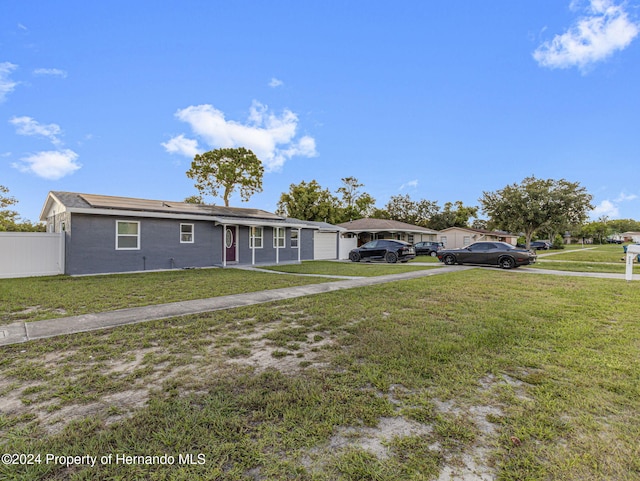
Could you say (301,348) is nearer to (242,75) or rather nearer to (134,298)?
(134,298)

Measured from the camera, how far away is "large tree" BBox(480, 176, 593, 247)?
26391 mm

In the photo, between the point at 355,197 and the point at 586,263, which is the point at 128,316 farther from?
the point at 355,197

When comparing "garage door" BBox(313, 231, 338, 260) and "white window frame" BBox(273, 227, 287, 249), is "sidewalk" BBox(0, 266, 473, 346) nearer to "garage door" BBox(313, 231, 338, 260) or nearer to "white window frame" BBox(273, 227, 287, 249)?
"white window frame" BBox(273, 227, 287, 249)

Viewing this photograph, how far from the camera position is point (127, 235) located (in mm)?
13562

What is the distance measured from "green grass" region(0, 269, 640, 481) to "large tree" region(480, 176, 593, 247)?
86.5ft

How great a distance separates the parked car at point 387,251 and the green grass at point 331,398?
14.2m

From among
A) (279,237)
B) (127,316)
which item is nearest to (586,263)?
(279,237)

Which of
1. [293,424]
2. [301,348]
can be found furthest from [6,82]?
[293,424]

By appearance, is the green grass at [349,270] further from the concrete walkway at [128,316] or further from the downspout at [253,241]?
the concrete walkway at [128,316]

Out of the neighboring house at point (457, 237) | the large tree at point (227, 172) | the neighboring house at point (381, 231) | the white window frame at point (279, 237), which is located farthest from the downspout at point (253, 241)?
the neighboring house at point (457, 237)

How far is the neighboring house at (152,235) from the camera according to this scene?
1251 centimetres

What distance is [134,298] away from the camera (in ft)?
24.6

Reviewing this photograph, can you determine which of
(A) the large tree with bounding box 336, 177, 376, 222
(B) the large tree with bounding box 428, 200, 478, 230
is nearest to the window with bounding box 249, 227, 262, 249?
(A) the large tree with bounding box 336, 177, 376, 222

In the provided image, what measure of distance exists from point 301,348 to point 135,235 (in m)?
12.7
